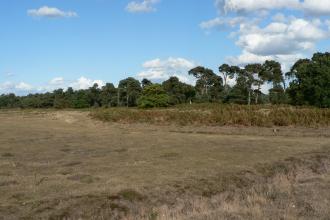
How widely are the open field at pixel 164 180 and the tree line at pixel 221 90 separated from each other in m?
44.1

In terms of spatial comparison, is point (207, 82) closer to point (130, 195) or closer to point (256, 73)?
point (256, 73)

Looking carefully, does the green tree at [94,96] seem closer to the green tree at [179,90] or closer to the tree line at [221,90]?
the tree line at [221,90]

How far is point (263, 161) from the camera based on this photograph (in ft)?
65.9

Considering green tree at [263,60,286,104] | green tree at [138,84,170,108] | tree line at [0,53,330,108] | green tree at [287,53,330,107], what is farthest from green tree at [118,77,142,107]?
green tree at [287,53,330,107]

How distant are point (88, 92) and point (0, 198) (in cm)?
11322

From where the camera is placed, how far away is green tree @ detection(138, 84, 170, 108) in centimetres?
8656

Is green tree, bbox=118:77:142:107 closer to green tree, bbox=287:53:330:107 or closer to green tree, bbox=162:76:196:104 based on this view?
green tree, bbox=162:76:196:104

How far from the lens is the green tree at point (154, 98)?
86.6m

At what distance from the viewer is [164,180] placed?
15383 mm

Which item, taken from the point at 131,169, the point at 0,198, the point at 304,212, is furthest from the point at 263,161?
the point at 0,198

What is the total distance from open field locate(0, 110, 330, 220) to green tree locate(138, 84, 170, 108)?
5933 centimetres

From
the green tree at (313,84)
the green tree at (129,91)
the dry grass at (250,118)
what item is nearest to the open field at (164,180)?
the dry grass at (250,118)

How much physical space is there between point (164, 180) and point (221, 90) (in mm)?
93021

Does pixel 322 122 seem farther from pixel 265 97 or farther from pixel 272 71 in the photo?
pixel 265 97
